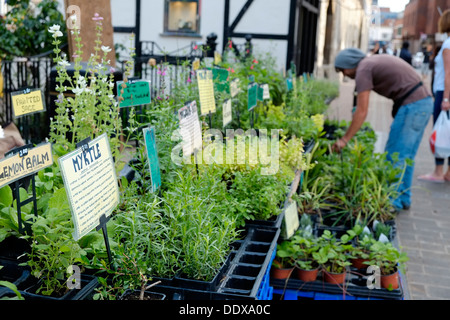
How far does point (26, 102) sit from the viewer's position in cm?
238

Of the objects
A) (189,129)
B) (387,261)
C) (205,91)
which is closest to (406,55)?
(387,261)

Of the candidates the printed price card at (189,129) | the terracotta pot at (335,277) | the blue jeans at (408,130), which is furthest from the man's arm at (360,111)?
the printed price card at (189,129)

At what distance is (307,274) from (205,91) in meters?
1.23

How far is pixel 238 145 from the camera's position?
2801mm

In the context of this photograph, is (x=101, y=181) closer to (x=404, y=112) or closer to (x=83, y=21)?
(x=83, y=21)

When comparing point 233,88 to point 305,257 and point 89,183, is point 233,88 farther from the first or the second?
point 89,183

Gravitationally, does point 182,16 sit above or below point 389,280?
above

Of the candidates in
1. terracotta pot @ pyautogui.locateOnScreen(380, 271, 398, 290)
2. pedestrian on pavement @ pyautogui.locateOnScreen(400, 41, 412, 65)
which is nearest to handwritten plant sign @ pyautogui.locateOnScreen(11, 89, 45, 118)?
terracotta pot @ pyautogui.locateOnScreen(380, 271, 398, 290)

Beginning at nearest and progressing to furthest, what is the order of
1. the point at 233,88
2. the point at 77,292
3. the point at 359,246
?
1. the point at 77,292
2. the point at 359,246
3. the point at 233,88

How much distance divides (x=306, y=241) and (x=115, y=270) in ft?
5.19

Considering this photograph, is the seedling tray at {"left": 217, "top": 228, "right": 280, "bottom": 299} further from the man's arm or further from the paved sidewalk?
the man's arm

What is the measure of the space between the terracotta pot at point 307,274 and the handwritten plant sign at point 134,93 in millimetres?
1265

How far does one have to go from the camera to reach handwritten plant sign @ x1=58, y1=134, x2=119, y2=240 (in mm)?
1475
